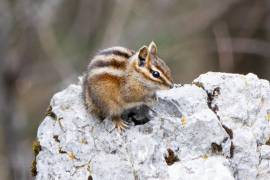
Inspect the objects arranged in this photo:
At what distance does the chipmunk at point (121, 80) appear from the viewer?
5.98 meters

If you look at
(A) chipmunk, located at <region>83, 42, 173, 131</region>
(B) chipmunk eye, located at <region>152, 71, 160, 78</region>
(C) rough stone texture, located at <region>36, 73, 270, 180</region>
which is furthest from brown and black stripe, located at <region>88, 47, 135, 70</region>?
(C) rough stone texture, located at <region>36, 73, 270, 180</region>

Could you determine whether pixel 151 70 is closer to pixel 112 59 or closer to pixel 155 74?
pixel 155 74

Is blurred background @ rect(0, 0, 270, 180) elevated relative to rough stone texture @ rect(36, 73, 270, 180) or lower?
elevated

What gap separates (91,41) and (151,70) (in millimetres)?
7752

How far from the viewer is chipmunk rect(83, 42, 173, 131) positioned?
5984mm

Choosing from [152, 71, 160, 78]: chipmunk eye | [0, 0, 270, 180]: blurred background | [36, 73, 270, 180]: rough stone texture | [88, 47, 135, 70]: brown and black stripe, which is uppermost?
[0, 0, 270, 180]: blurred background

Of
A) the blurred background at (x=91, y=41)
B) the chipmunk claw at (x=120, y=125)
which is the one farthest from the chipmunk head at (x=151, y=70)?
the blurred background at (x=91, y=41)

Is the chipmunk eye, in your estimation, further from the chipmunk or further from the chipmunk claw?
the chipmunk claw

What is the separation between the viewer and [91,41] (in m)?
13.7

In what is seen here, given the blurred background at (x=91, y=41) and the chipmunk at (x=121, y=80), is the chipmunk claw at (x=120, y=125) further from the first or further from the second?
the blurred background at (x=91, y=41)

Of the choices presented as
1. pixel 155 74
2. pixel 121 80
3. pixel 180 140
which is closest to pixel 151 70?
pixel 155 74

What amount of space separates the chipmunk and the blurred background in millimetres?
4160

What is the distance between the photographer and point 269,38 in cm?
1313

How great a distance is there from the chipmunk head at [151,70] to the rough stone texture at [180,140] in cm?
9
